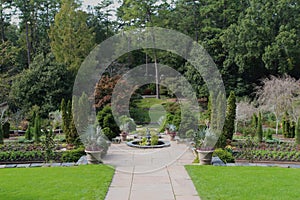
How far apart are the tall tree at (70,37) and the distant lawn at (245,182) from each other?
15.7 meters

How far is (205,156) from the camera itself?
7855mm

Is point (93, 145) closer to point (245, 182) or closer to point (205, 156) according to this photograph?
A: point (205, 156)

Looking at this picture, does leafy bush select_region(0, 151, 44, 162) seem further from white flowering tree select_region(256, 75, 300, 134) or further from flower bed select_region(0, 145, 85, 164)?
white flowering tree select_region(256, 75, 300, 134)

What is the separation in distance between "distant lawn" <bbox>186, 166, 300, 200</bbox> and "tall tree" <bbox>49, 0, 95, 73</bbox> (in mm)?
15689

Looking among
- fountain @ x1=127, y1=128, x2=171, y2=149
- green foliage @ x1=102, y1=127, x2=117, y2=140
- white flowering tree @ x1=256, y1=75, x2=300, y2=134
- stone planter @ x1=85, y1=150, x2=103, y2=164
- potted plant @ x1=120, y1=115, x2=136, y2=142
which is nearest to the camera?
stone planter @ x1=85, y1=150, x2=103, y2=164

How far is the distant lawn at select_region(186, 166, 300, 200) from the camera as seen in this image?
17.7 feet

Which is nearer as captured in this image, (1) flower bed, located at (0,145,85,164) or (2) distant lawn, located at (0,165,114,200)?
(2) distant lawn, located at (0,165,114,200)

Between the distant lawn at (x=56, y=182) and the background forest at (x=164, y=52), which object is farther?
the background forest at (x=164, y=52)

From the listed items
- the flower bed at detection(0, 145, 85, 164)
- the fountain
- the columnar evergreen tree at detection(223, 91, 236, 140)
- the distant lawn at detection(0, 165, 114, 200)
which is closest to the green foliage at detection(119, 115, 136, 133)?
the fountain

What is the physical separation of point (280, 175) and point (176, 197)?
2.48 metres

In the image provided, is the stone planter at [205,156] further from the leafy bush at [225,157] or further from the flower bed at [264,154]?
the flower bed at [264,154]

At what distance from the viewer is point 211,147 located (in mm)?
8008

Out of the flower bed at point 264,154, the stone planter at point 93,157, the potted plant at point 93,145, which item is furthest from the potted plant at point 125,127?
the stone planter at point 93,157

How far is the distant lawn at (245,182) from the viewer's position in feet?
17.7
